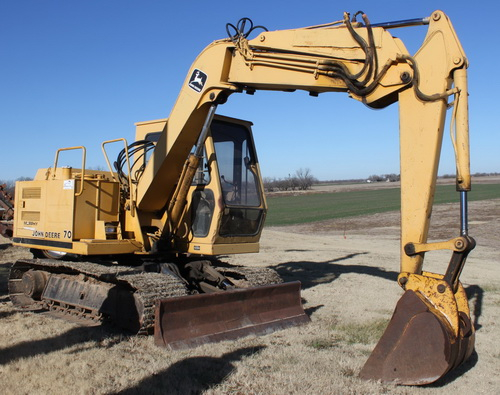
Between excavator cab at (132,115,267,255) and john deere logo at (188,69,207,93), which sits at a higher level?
john deere logo at (188,69,207,93)

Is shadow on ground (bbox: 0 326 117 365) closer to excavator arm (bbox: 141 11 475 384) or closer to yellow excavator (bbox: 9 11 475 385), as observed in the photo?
yellow excavator (bbox: 9 11 475 385)

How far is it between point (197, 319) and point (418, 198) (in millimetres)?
3108

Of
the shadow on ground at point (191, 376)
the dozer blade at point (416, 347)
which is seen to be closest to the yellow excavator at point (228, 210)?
the dozer blade at point (416, 347)

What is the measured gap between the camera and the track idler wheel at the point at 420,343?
4.90 meters

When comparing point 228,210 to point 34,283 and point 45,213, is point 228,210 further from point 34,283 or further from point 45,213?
point 34,283

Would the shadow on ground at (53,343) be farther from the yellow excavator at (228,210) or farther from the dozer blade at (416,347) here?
the dozer blade at (416,347)

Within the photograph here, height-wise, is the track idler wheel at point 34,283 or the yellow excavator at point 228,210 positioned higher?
the yellow excavator at point 228,210

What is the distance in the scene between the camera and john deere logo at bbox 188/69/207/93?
707 centimetres

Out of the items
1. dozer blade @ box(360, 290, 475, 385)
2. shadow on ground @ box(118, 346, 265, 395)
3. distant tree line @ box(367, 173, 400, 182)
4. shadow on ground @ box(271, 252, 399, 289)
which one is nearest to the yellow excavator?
dozer blade @ box(360, 290, 475, 385)

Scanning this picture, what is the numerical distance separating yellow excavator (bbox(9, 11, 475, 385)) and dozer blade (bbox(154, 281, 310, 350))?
0.06 ft

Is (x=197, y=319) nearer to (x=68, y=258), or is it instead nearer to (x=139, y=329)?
(x=139, y=329)

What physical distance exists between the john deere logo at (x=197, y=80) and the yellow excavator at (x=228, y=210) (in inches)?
1.1

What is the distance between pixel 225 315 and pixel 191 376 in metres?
1.70

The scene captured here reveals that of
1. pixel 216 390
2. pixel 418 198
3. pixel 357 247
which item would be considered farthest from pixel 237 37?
pixel 357 247
